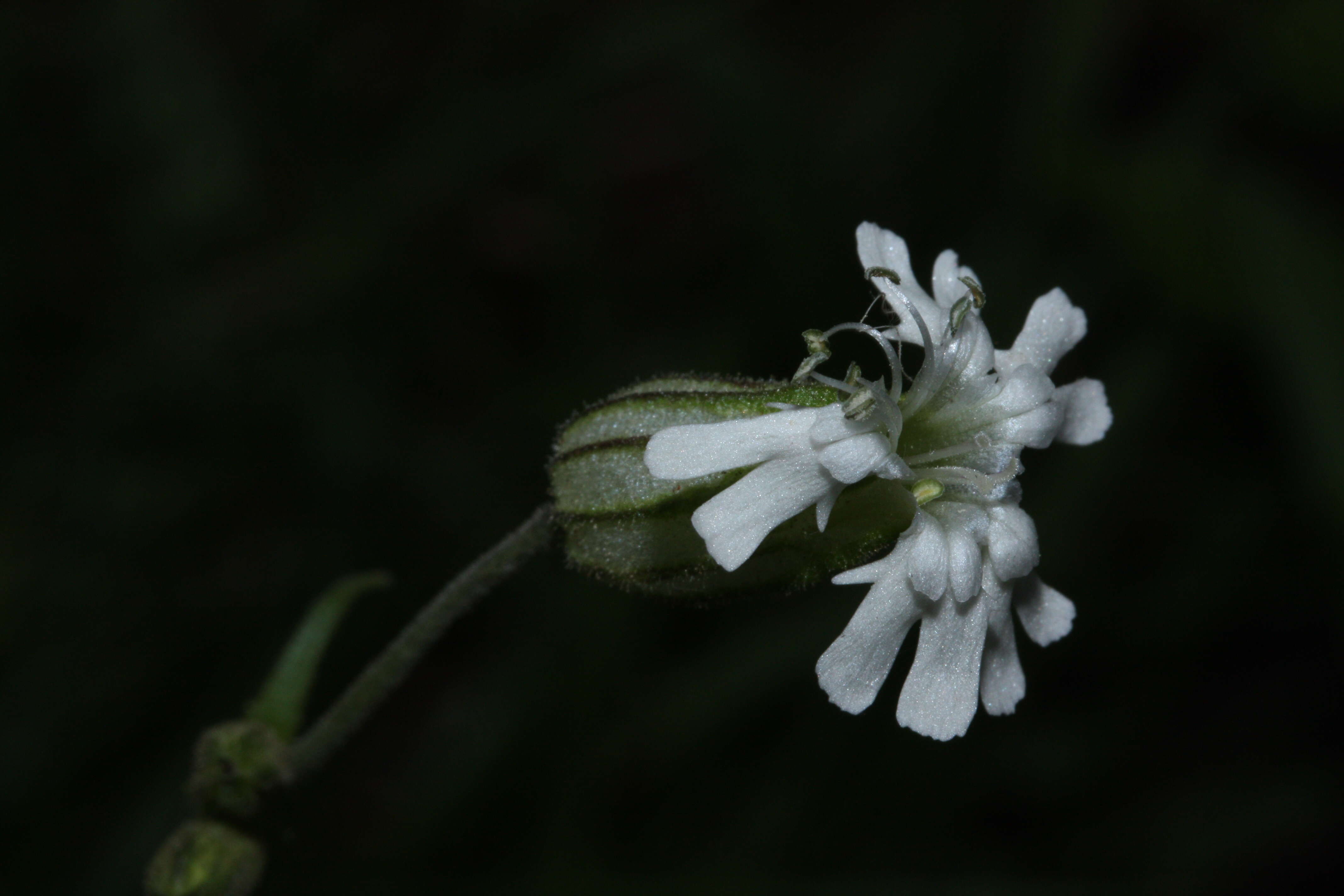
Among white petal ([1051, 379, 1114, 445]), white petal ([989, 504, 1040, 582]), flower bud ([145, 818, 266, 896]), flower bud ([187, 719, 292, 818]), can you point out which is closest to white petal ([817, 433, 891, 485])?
white petal ([989, 504, 1040, 582])

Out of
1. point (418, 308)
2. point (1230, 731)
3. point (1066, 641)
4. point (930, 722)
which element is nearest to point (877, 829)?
point (1066, 641)

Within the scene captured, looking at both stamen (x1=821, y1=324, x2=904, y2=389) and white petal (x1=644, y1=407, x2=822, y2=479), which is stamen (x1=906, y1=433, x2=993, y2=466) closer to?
stamen (x1=821, y1=324, x2=904, y2=389)

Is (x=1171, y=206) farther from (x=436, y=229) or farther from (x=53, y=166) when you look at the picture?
(x=53, y=166)

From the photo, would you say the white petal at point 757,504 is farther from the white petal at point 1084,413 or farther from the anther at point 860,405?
the white petal at point 1084,413

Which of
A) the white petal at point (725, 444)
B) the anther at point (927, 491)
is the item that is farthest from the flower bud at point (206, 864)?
the anther at point (927, 491)

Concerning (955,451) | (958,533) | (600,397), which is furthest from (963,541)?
(600,397)

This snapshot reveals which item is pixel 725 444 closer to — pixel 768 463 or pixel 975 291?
pixel 768 463
